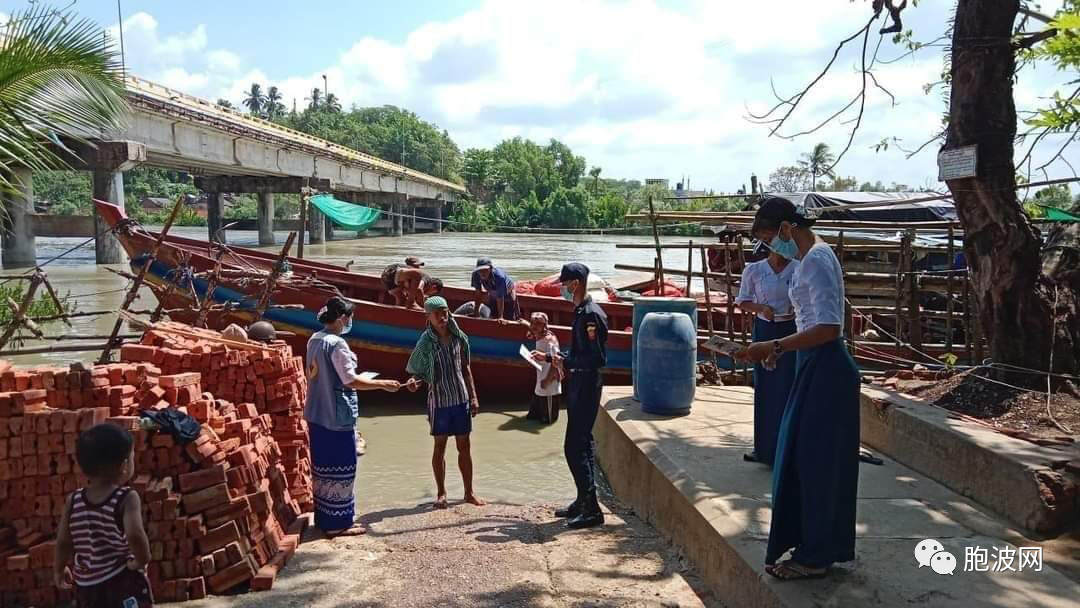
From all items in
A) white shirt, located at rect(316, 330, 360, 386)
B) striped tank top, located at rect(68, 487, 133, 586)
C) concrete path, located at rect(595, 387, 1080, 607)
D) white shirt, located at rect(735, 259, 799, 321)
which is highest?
white shirt, located at rect(735, 259, 799, 321)

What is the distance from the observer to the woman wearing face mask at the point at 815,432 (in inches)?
126

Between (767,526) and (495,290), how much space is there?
6671mm

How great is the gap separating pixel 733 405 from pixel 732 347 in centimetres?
367

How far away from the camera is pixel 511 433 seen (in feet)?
29.6

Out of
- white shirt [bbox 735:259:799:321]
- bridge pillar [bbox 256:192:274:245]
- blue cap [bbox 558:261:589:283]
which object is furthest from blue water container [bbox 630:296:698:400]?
bridge pillar [bbox 256:192:274:245]

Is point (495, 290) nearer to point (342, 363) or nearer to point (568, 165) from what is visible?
point (342, 363)

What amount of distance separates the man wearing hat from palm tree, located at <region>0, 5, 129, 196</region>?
5.07 m

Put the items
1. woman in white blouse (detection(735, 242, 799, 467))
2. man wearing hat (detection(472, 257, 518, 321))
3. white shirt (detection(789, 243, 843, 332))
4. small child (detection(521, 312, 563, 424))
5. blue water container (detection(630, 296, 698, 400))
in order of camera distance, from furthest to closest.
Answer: man wearing hat (detection(472, 257, 518, 321)) < small child (detection(521, 312, 563, 424)) < blue water container (detection(630, 296, 698, 400)) < woman in white blouse (detection(735, 242, 799, 467)) < white shirt (detection(789, 243, 843, 332))

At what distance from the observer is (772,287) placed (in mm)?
5078

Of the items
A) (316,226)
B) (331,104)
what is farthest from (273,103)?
(316,226)

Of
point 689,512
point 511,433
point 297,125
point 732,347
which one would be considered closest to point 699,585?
point 689,512

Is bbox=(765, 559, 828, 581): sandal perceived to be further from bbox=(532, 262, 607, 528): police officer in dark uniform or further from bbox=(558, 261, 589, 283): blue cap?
bbox=(558, 261, 589, 283): blue cap

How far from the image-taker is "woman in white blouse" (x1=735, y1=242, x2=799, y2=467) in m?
4.93

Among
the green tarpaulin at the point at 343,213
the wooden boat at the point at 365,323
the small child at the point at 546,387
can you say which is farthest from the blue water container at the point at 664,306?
the green tarpaulin at the point at 343,213
